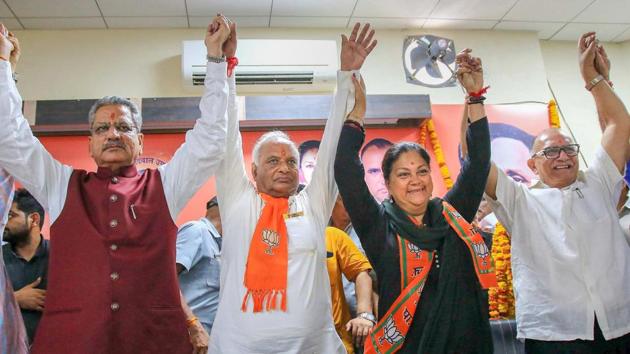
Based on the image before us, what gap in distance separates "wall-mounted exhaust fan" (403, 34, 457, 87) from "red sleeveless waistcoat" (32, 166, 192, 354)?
9.44 ft

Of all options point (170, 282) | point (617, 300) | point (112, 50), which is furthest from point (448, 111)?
point (170, 282)

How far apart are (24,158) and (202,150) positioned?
50cm

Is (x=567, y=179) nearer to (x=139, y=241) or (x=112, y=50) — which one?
(x=139, y=241)

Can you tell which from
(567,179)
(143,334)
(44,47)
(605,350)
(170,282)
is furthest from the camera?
(44,47)

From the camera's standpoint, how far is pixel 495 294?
2504 millimetres

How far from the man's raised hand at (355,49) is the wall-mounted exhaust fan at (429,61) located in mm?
2194

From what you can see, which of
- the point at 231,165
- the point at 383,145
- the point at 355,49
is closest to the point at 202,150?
the point at 231,165

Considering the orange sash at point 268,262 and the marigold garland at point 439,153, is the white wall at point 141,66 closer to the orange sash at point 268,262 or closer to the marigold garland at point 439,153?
the marigold garland at point 439,153

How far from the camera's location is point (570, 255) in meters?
1.78

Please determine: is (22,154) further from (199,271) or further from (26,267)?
(199,271)

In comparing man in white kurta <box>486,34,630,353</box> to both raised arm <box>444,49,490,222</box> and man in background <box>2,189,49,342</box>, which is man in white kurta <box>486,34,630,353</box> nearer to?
raised arm <box>444,49,490,222</box>

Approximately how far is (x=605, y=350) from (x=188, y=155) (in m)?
1.60

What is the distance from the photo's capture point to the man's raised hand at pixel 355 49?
1.74 metres

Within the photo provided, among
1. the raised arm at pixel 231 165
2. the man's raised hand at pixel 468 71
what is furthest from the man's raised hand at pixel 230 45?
the man's raised hand at pixel 468 71
